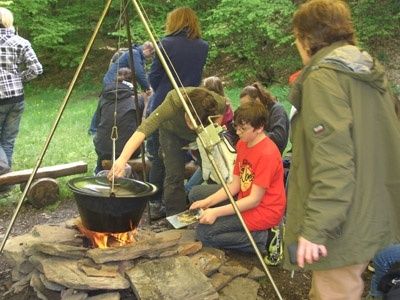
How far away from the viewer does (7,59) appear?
4910 millimetres

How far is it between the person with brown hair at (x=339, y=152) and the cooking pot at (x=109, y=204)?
1.03 meters

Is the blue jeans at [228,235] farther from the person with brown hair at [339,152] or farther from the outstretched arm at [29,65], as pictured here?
the outstretched arm at [29,65]

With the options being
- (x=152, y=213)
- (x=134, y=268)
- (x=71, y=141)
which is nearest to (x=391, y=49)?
(x=71, y=141)

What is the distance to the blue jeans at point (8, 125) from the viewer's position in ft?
16.3

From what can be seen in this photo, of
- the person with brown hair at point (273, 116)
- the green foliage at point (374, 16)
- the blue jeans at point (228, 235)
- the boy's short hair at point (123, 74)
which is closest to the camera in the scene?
the blue jeans at point (228, 235)

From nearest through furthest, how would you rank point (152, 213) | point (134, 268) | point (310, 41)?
point (310, 41) → point (134, 268) → point (152, 213)

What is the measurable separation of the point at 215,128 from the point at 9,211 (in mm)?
2379

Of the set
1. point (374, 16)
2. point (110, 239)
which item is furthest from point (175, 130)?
point (374, 16)

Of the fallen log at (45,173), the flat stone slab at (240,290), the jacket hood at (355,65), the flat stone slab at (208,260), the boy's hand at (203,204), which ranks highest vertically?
the jacket hood at (355,65)

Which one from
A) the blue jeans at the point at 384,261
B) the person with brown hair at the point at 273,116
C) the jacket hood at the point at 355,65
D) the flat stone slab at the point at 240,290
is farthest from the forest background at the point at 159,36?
the jacket hood at the point at 355,65

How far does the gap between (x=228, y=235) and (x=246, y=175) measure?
45 centimetres

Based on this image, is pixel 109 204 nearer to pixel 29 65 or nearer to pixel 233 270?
pixel 233 270

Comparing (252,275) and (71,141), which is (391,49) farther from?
(252,275)

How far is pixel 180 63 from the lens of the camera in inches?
175
